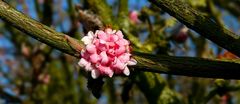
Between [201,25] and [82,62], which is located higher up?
[201,25]

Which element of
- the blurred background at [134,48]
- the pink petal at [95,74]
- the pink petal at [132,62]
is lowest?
the pink petal at [95,74]

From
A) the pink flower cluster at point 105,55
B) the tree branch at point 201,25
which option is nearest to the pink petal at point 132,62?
the pink flower cluster at point 105,55

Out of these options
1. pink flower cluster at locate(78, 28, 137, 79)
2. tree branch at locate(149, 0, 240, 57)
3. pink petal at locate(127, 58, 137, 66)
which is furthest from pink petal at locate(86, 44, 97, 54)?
tree branch at locate(149, 0, 240, 57)

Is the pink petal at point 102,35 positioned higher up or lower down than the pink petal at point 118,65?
higher up

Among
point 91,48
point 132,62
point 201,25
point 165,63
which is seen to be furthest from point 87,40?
point 201,25

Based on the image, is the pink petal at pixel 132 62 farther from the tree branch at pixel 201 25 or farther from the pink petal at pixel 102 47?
the tree branch at pixel 201 25

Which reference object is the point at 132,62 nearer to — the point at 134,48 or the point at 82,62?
the point at 82,62

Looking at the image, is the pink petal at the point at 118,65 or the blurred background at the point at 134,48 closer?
the pink petal at the point at 118,65
